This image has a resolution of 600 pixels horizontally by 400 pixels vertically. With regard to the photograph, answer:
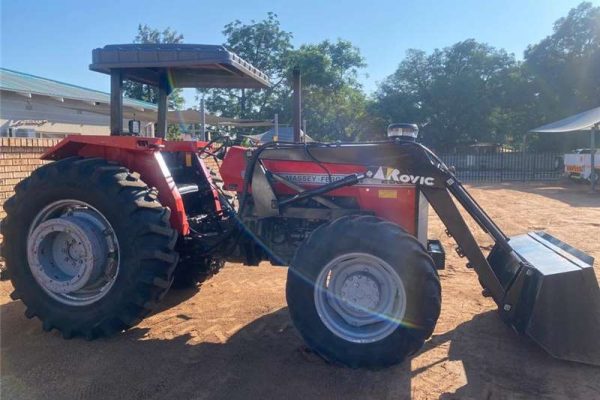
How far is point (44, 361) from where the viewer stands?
3756 millimetres

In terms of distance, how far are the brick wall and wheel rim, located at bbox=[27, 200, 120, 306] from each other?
2886mm

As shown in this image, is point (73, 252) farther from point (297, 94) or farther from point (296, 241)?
point (297, 94)

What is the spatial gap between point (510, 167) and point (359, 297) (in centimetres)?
2694

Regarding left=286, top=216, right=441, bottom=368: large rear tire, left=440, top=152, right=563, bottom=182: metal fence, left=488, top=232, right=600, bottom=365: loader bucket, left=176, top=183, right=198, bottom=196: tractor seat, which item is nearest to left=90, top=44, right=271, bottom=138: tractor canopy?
left=176, top=183, right=198, bottom=196: tractor seat

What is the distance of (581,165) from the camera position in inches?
804

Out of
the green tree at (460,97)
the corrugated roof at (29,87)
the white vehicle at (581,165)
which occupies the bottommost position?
the white vehicle at (581,165)

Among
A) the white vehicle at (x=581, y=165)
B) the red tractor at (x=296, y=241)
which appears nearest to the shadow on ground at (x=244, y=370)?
the red tractor at (x=296, y=241)

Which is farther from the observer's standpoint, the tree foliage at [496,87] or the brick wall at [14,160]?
the tree foliage at [496,87]

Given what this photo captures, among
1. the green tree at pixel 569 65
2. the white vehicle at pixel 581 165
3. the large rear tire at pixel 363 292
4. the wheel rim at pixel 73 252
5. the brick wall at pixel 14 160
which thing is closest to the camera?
the large rear tire at pixel 363 292

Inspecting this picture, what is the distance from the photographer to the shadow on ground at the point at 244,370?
3283 mm

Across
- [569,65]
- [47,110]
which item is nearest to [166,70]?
[47,110]

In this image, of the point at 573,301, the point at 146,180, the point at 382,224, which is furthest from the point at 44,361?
the point at 573,301

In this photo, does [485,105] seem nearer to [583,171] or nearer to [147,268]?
[583,171]

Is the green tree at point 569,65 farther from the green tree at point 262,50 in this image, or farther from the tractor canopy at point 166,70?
the tractor canopy at point 166,70
